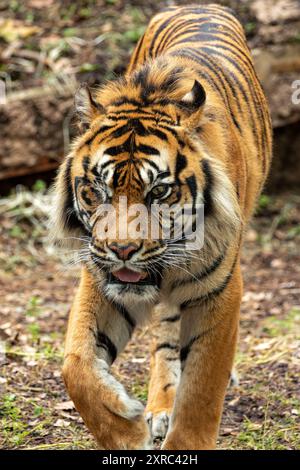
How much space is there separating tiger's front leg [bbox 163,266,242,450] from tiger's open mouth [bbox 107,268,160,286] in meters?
0.31

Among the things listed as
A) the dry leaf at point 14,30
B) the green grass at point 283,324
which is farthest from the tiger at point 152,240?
the dry leaf at point 14,30

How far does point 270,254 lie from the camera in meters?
7.50

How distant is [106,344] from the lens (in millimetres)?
3754

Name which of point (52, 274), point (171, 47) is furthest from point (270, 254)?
point (171, 47)

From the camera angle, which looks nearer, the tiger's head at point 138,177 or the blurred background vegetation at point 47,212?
the tiger's head at point 138,177

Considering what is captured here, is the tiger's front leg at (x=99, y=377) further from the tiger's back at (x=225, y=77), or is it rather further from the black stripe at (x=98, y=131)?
the tiger's back at (x=225, y=77)

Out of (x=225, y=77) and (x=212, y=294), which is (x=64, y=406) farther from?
(x=225, y=77)

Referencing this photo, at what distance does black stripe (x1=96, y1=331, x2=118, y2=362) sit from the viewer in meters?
3.71

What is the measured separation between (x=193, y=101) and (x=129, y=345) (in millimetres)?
2504

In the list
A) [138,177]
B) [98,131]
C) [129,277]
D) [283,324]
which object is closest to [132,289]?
[129,277]

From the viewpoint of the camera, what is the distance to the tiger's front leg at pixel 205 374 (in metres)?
3.67

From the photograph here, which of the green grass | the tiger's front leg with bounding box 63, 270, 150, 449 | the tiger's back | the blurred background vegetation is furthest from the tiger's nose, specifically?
the green grass

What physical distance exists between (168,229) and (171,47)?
1.62 m

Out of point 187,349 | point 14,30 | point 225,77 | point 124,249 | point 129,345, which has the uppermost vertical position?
point 14,30
